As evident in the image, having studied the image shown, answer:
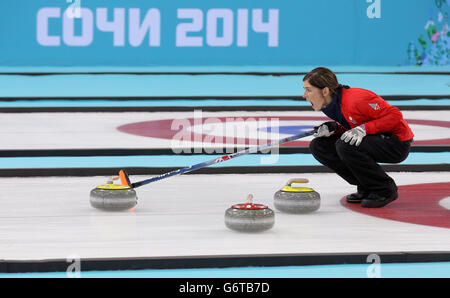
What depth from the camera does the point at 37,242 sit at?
3430 mm

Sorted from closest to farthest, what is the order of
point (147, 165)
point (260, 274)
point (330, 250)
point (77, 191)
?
1. point (260, 274)
2. point (330, 250)
3. point (77, 191)
4. point (147, 165)

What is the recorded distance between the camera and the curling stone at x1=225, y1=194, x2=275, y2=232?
3.58m

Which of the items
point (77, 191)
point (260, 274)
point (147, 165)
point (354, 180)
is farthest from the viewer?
point (147, 165)

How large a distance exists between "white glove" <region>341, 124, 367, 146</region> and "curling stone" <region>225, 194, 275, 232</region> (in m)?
0.66

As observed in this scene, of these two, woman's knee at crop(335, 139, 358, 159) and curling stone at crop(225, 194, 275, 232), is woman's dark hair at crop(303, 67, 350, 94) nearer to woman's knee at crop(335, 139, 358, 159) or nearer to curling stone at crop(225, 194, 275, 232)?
woman's knee at crop(335, 139, 358, 159)

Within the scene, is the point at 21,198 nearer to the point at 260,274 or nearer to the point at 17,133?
the point at 260,274

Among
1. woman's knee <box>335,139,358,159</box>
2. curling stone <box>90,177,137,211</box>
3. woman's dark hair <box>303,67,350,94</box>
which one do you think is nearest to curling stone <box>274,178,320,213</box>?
woman's knee <box>335,139,358,159</box>

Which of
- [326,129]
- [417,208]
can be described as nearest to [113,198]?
[326,129]

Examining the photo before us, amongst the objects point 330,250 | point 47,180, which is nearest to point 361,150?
point 330,250

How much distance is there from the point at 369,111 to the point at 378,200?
47 cm

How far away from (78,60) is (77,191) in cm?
1081

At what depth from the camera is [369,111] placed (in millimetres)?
4031

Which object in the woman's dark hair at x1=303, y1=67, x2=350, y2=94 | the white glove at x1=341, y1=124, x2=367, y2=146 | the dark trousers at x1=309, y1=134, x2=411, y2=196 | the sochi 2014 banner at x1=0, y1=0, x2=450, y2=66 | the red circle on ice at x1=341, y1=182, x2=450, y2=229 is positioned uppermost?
the sochi 2014 banner at x1=0, y1=0, x2=450, y2=66

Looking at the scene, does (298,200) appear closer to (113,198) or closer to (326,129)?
(326,129)
